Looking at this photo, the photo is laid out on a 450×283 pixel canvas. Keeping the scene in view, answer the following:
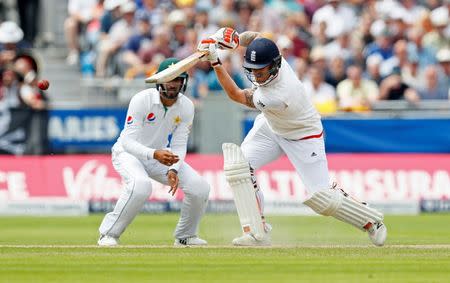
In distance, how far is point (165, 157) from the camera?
11.7 meters

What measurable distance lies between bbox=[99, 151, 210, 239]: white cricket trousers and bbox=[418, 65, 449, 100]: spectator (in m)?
8.40

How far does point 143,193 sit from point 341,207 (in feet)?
5.92

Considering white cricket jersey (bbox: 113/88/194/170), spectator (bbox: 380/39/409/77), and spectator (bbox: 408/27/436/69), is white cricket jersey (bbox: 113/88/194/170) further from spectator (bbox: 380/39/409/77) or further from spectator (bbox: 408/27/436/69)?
spectator (bbox: 408/27/436/69)

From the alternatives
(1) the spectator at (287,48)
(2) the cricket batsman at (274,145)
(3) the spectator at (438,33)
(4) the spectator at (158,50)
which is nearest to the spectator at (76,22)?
(4) the spectator at (158,50)

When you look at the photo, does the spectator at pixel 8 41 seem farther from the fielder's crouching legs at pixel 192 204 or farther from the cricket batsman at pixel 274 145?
the cricket batsman at pixel 274 145

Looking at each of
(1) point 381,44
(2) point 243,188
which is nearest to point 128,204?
(2) point 243,188

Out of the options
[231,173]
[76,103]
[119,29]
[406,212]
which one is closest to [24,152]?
[76,103]

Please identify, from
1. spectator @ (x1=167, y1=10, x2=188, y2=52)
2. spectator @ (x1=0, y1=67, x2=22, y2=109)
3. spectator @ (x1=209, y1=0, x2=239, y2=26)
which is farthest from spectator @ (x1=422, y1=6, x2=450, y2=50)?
spectator @ (x1=0, y1=67, x2=22, y2=109)

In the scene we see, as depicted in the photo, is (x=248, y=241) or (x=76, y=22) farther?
(x=76, y=22)

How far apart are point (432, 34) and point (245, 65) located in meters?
10.1

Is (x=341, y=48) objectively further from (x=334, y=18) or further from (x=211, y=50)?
(x=211, y=50)

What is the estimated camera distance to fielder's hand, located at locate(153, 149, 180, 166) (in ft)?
38.2

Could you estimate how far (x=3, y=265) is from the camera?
33.0 ft

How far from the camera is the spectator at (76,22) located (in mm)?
21938
